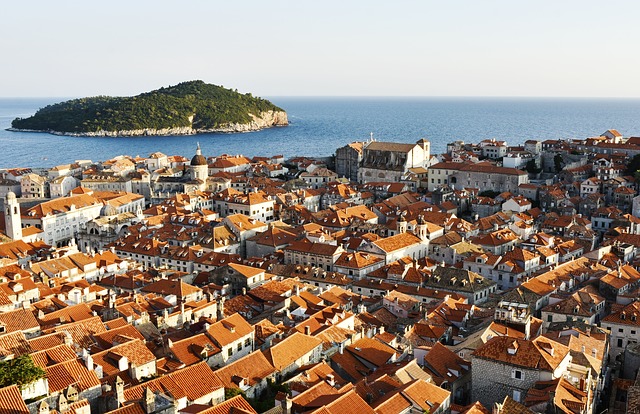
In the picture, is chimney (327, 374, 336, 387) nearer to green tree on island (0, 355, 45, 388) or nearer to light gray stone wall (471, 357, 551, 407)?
light gray stone wall (471, 357, 551, 407)

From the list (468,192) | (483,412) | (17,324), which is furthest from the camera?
(468,192)

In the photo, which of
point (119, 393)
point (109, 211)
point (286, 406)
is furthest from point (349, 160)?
point (119, 393)

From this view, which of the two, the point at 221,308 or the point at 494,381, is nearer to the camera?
the point at 494,381

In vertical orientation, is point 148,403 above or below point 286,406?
above

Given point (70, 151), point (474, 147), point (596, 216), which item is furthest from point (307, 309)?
point (70, 151)

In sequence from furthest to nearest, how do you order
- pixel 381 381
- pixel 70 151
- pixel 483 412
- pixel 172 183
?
pixel 70 151, pixel 172 183, pixel 381 381, pixel 483 412

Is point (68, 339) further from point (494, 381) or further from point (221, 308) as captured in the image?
point (494, 381)

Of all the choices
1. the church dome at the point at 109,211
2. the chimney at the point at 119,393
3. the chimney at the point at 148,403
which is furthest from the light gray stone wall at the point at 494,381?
the church dome at the point at 109,211

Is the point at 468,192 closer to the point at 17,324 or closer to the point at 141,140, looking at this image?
the point at 17,324

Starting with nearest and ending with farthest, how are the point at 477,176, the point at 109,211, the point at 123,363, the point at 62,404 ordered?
1. the point at 62,404
2. the point at 123,363
3. the point at 109,211
4. the point at 477,176

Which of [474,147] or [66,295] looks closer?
[66,295]

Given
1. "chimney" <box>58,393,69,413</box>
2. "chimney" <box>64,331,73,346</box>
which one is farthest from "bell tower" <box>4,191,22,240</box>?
"chimney" <box>58,393,69,413</box>
